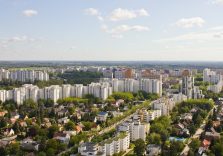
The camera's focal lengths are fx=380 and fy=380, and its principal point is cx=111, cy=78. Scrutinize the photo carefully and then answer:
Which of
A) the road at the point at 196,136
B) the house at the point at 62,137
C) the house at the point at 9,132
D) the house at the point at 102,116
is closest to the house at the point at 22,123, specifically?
the house at the point at 9,132

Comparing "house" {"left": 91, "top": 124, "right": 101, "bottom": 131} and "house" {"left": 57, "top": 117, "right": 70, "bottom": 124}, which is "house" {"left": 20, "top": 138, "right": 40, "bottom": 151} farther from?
"house" {"left": 57, "top": 117, "right": 70, "bottom": 124}

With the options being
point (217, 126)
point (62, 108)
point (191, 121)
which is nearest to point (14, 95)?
point (62, 108)

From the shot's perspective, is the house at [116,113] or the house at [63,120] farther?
the house at [116,113]

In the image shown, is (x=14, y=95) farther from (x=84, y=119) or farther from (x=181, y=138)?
(x=181, y=138)

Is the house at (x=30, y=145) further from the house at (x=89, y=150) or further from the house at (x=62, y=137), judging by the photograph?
the house at (x=89, y=150)

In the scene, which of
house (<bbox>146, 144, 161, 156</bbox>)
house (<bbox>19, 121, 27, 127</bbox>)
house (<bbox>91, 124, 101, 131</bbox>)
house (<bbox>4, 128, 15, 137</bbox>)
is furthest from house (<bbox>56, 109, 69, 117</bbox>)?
house (<bbox>146, 144, 161, 156</bbox>)

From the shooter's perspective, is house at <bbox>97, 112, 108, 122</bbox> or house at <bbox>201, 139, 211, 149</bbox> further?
house at <bbox>97, 112, 108, 122</bbox>

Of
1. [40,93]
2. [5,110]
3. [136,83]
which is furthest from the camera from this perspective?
[136,83]
